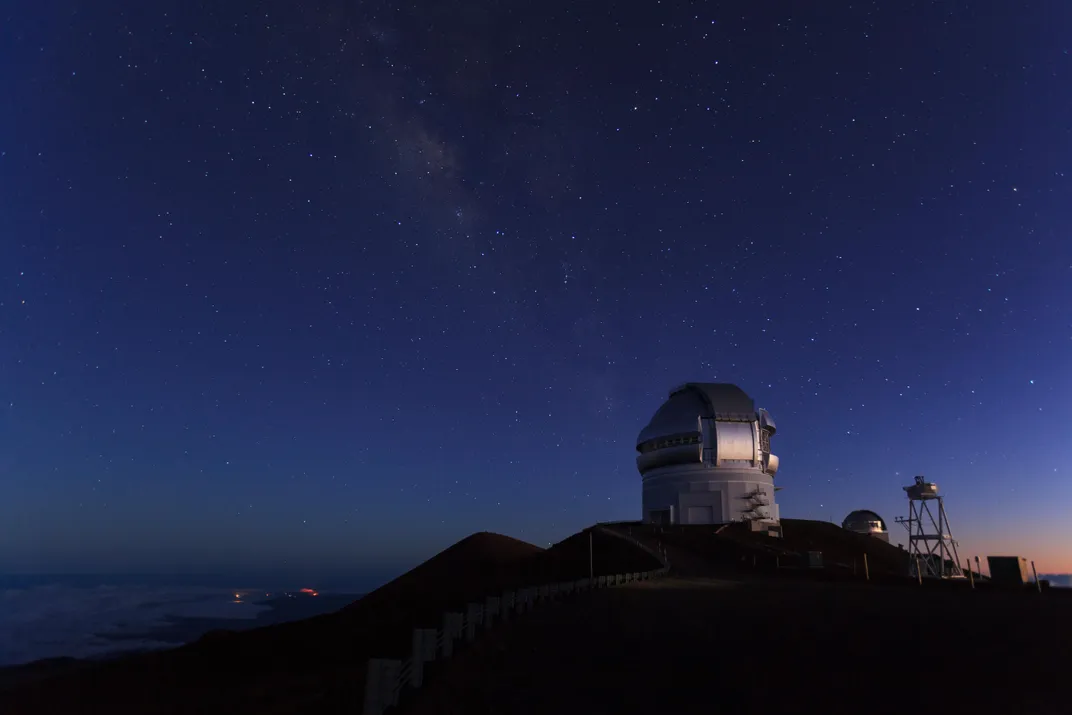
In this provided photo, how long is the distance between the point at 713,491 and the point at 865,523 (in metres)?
35.4

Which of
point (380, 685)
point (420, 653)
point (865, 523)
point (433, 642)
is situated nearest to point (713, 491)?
point (865, 523)

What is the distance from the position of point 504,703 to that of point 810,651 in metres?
6.71

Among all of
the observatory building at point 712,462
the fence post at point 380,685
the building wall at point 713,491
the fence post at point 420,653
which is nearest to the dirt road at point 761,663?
A: the fence post at point 420,653

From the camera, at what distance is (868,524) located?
87.0 metres

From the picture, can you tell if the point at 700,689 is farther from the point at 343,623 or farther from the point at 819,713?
the point at 343,623

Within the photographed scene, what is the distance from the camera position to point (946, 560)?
57781mm

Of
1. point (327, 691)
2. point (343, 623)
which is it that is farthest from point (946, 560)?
point (327, 691)

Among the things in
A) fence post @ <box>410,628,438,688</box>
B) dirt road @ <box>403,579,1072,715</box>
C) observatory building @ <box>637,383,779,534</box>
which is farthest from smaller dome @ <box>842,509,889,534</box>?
fence post @ <box>410,628,438,688</box>

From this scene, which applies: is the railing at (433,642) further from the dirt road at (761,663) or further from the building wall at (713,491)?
the building wall at (713,491)

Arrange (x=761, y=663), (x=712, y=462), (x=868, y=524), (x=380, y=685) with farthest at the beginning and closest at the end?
(x=868, y=524), (x=712, y=462), (x=761, y=663), (x=380, y=685)

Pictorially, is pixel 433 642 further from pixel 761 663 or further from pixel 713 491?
pixel 713 491

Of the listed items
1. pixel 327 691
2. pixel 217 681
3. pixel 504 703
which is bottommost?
pixel 217 681

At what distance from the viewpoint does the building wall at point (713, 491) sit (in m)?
66.6

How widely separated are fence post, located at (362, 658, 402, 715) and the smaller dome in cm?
9106
